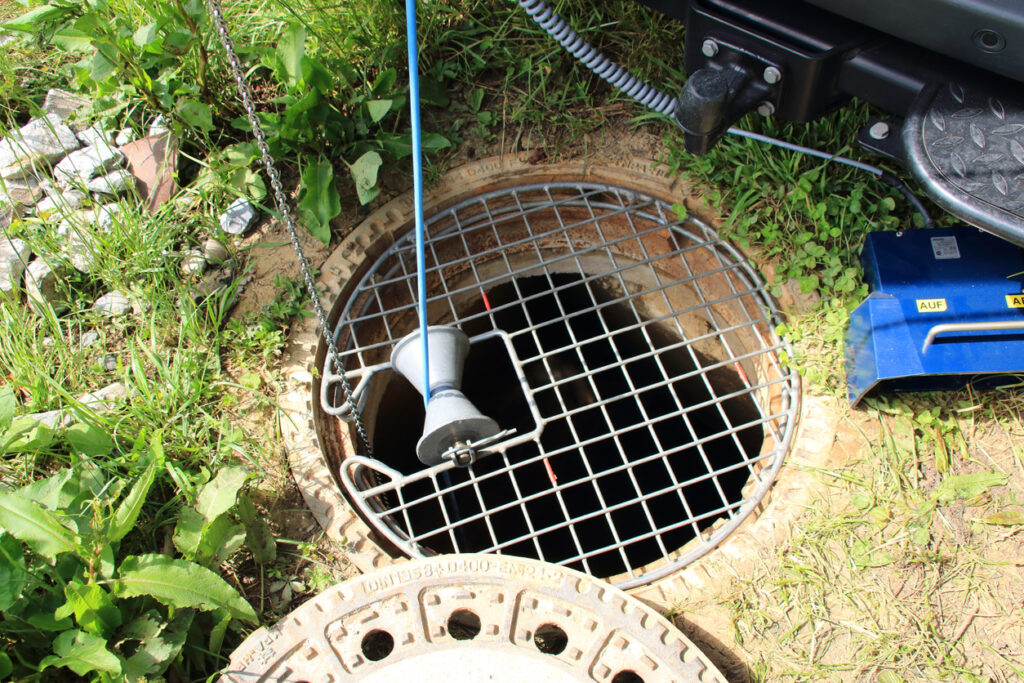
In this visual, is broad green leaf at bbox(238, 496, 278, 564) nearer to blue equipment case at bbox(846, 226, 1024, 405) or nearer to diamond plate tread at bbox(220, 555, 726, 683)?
diamond plate tread at bbox(220, 555, 726, 683)

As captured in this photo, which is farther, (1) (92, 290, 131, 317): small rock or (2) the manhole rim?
(1) (92, 290, 131, 317): small rock

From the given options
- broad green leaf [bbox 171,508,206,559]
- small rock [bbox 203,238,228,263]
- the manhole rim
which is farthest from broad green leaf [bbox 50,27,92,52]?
broad green leaf [bbox 171,508,206,559]

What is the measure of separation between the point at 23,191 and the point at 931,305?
9.44ft

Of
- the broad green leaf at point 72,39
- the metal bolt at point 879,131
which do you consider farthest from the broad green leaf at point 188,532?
the metal bolt at point 879,131

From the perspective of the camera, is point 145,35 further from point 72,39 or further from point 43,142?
point 43,142

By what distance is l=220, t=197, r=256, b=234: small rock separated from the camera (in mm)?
2412

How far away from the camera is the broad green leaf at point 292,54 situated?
7.36 ft

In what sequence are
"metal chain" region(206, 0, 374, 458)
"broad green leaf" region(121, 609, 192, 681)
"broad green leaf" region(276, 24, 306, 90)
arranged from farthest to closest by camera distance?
1. "broad green leaf" region(276, 24, 306, 90)
2. "broad green leaf" region(121, 609, 192, 681)
3. "metal chain" region(206, 0, 374, 458)

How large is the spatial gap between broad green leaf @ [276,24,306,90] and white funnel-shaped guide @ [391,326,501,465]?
91 centimetres

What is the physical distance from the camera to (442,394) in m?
1.91

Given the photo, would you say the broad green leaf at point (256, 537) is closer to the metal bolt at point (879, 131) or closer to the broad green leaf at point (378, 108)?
the broad green leaf at point (378, 108)

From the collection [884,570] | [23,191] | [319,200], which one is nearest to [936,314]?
[884,570]

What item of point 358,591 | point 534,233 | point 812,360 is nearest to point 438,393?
point 358,591

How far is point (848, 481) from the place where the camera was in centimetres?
195
